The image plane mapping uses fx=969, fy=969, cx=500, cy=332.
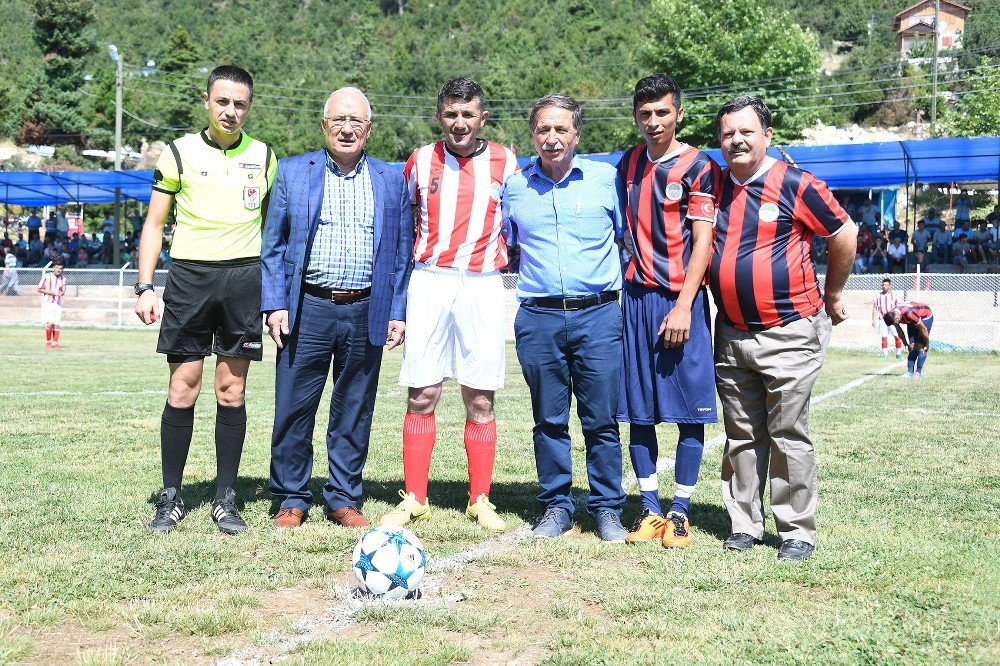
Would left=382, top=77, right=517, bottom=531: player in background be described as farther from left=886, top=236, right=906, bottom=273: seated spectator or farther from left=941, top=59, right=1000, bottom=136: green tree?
left=941, top=59, right=1000, bottom=136: green tree

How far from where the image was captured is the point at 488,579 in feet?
13.3

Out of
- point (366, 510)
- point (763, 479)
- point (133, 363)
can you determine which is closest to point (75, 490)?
point (366, 510)

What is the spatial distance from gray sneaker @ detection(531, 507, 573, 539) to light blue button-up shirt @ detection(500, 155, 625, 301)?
1104mm

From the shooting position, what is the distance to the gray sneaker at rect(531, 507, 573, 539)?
15.6ft

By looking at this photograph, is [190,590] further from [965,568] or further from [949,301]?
[949,301]

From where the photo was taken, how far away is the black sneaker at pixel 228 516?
15.4ft

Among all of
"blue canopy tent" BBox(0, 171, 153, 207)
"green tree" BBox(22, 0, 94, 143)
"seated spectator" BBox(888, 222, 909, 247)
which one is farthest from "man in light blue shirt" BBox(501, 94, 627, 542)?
"green tree" BBox(22, 0, 94, 143)

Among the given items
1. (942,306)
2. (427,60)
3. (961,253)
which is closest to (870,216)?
(961,253)

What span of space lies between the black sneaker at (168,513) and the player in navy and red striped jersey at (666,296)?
224 cm

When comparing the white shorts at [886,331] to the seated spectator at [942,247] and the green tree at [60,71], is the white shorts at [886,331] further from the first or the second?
the green tree at [60,71]

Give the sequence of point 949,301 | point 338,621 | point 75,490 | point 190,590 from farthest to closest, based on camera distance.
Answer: point 949,301
point 75,490
point 190,590
point 338,621

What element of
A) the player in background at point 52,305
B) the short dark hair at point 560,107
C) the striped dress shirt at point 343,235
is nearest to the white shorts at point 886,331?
the player in background at point 52,305

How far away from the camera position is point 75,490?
220 inches

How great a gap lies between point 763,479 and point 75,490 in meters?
3.84
